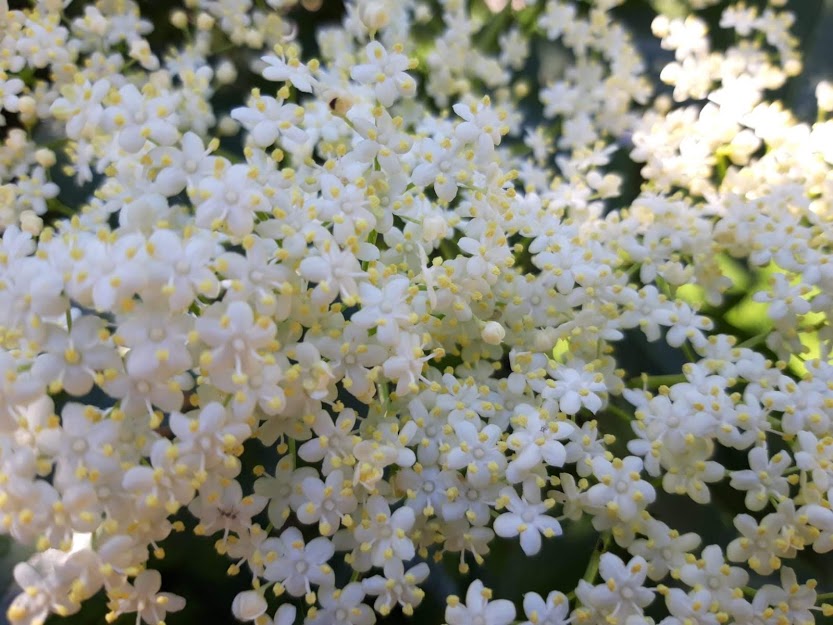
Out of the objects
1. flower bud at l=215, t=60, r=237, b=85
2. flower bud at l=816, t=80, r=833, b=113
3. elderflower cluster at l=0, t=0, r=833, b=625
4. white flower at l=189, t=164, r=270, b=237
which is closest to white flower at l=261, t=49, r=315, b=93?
elderflower cluster at l=0, t=0, r=833, b=625

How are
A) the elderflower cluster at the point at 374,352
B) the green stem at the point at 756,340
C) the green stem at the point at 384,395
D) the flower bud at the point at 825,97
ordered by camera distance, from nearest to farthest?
1. the elderflower cluster at the point at 374,352
2. the green stem at the point at 384,395
3. the green stem at the point at 756,340
4. the flower bud at the point at 825,97

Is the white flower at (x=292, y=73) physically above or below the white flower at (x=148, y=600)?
above

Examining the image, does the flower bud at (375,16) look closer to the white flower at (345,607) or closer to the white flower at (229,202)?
the white flower at (229,202)

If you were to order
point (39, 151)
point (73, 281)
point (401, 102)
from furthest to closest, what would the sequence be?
point (401, 102) < point (39, 151) < point (73, 281)

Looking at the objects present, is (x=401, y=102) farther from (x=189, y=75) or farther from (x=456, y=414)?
(x=456, y=414)

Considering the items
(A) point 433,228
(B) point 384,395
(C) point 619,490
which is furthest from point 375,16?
(C) point 619,490

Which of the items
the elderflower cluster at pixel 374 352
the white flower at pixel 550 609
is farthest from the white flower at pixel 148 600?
the white flower at pixel 550 609

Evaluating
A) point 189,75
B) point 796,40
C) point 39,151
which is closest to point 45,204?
point 39,151

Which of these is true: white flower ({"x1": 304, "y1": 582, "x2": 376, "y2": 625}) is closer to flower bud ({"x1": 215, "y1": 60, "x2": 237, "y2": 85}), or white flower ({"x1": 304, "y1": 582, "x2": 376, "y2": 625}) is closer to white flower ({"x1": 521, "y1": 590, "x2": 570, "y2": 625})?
white flower ({"x1": 521, "y1": 590, "x2": 570, "y2": 625})
